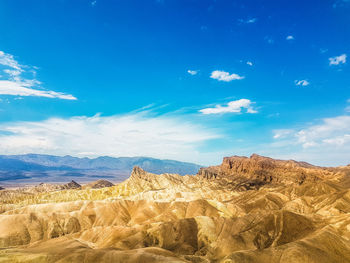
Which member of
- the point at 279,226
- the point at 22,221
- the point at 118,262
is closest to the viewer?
the point at 118,262

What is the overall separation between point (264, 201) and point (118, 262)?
129 metres

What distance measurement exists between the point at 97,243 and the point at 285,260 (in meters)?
67.8

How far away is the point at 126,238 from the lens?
99.1 m

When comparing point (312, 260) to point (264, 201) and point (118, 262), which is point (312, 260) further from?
point (264, 201)

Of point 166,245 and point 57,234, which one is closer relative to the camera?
point 166,245

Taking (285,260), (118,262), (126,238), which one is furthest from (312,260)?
(126,238)

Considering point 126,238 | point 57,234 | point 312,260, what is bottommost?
point 57,234

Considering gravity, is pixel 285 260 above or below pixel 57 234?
above

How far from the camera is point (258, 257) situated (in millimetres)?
71312

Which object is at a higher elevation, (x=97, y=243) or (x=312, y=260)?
(x=312, y=260)

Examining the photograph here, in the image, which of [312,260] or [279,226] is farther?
[279,226]

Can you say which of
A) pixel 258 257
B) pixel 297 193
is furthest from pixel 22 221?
pixel 297 193

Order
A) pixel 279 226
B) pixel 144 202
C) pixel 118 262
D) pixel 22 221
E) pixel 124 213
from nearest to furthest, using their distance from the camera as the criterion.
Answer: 1. pixel 118 262
2. pixel 279 226
3. pixel 22 221
4. pixel 124 213
5. pixel 144 202

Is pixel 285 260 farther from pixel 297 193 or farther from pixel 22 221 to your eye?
pixel 297 193
